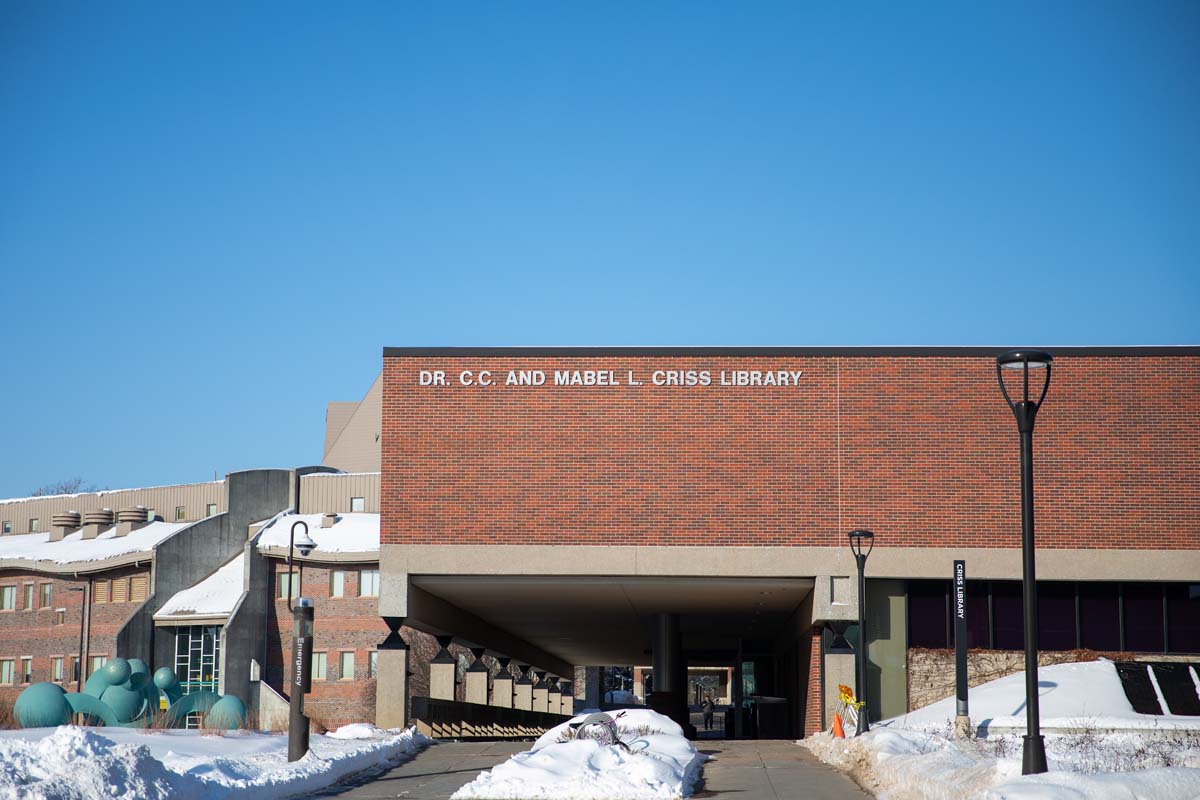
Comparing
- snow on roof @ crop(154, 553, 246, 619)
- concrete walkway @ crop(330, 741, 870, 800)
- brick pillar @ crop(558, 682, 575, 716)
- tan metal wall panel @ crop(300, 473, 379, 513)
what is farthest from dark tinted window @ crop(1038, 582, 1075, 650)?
brick pillar @ crop(558, 682, 575, 716)

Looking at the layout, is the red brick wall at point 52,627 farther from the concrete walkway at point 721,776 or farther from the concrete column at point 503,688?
the concrete walkway at point 721,776

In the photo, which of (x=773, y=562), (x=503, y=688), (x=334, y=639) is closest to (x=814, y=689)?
(x=773, y=562)

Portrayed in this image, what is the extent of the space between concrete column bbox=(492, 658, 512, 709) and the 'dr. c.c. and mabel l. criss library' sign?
93.6 feet

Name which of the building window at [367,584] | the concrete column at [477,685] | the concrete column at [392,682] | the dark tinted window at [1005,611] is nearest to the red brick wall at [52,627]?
the building window at [367,584]

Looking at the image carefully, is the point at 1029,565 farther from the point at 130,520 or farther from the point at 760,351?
the point at 130,520

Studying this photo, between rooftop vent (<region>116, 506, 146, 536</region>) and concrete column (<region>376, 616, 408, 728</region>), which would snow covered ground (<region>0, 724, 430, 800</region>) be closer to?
concrete column (<region>376, 616, 408, 728</region>)

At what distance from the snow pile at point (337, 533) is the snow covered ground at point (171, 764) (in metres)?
38.9

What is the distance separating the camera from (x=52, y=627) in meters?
70.9

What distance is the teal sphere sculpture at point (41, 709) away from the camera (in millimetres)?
26859

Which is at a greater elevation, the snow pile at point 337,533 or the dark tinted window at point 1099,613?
the snow pile at point 337,533

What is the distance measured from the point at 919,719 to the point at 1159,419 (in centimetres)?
1067

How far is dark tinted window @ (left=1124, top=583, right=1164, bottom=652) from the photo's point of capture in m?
34.2

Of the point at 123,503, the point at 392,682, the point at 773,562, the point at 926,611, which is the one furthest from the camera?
the point at 123,503

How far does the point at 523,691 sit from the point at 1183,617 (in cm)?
4320
